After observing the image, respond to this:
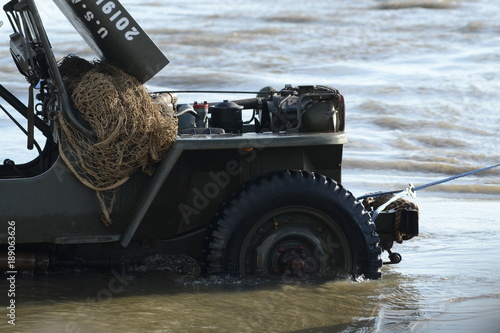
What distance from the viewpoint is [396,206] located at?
6375mm

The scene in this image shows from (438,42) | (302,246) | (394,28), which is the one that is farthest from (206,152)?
(394,28)

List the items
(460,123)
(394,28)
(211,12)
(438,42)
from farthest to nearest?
(211,12)
(394,28)
(438,42)
(460,123)

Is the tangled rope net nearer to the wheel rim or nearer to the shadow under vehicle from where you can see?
the shadow under vehicle

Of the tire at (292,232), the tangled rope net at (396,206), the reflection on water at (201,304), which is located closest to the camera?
the reflection on water at (201,304)

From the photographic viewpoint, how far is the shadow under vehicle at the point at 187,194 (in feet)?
17.8

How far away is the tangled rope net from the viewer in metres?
6.17

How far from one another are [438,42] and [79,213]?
15.4 metres

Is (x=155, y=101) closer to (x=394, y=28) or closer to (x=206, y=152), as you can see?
(x=206, y=152)

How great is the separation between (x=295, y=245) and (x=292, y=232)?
0.26ft

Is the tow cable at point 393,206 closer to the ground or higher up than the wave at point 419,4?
closer to the ground

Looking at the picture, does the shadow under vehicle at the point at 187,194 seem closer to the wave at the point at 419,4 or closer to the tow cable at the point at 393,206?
the tow cable at the point at 393,206

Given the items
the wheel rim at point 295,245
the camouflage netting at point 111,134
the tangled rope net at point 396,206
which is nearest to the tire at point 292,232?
the wheel rim at point 295,245

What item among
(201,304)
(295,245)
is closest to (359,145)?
(295,245)

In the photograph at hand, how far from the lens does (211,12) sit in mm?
23641
